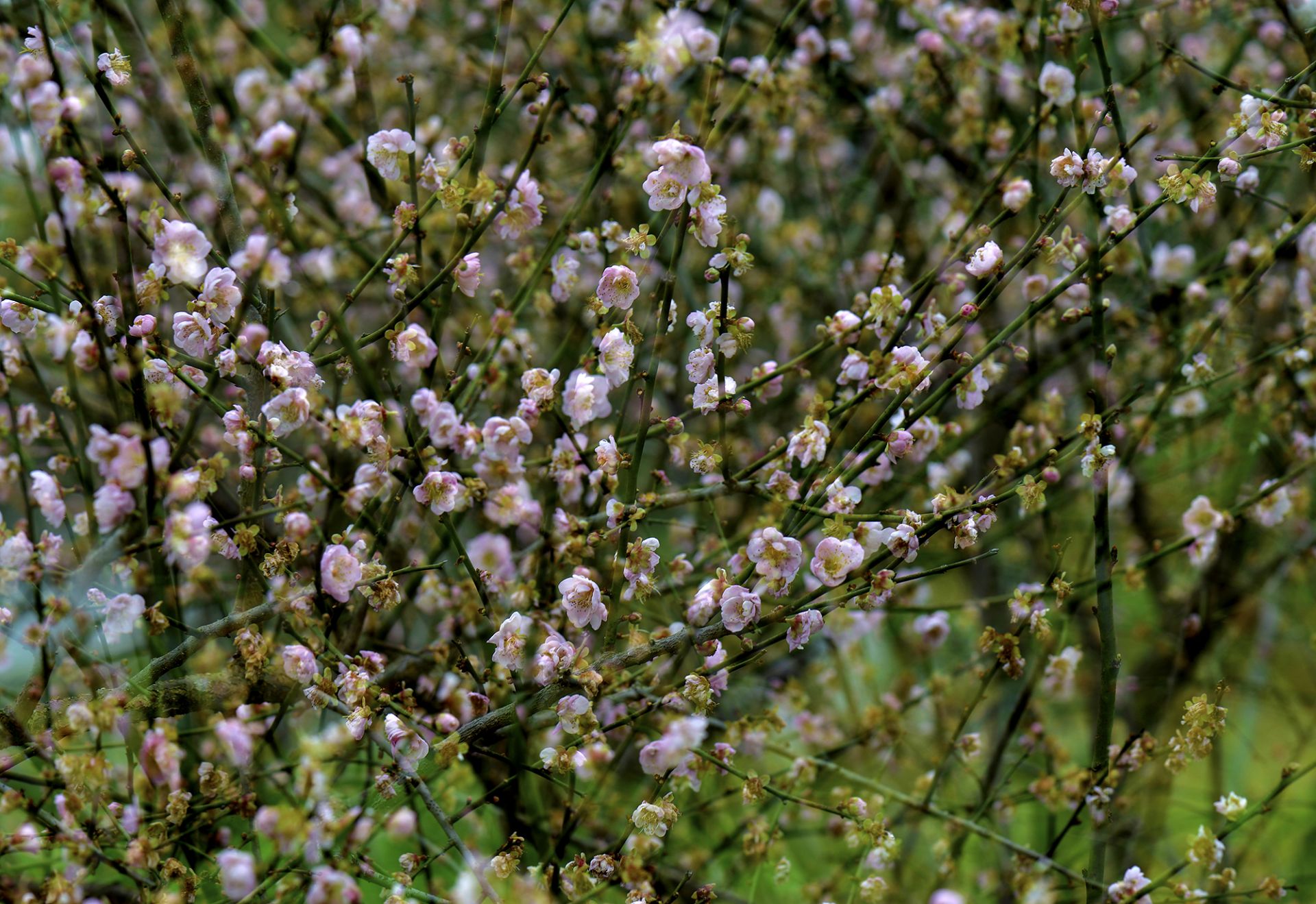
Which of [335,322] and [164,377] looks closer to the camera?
[335,322]

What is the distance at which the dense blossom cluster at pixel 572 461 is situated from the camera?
91.7 inches

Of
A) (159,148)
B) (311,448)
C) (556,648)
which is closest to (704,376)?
(556,648)

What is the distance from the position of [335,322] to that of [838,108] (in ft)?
12.4

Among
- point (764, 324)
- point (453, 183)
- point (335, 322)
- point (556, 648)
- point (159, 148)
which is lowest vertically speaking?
point (556, 648)

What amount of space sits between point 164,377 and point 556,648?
3.66 feet

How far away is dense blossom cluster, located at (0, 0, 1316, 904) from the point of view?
7.64 feet

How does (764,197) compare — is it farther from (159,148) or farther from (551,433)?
(159,148)

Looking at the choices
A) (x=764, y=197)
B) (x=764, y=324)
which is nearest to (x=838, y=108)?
(x=764, y=197)

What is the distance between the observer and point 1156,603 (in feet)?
19.7

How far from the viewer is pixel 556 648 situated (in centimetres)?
241

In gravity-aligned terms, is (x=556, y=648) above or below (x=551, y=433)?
below

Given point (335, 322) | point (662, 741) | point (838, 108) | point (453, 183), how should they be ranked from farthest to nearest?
point (838, 108)
point (453, 183)
point (662, 741)
point (335, 322)

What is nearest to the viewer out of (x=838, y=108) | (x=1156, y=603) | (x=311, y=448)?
(x=311, y=448)

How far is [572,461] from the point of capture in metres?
2.78
